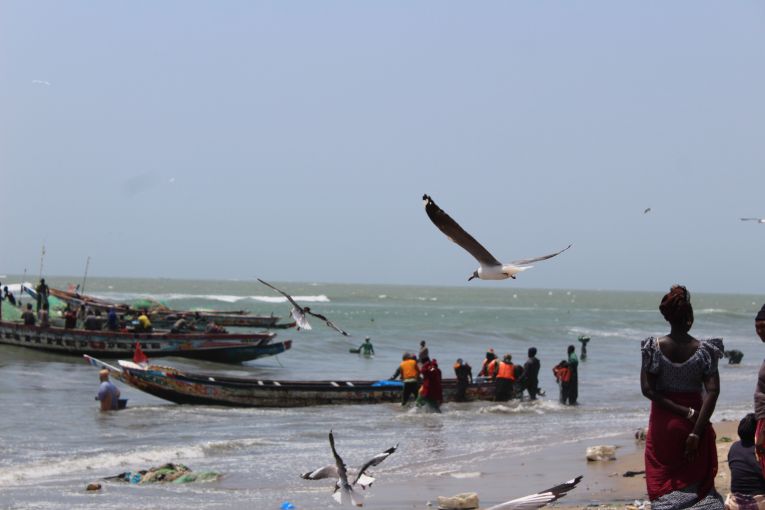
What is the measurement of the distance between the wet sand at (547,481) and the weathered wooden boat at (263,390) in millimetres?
7756

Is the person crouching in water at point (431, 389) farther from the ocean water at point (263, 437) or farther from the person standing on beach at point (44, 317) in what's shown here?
the person standing on beach at point (44, 317)

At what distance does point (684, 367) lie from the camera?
5262mm

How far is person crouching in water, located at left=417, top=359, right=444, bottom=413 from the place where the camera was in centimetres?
2078

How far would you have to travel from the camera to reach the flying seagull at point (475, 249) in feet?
18.0

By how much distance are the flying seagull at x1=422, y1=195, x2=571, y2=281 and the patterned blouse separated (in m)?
0.75

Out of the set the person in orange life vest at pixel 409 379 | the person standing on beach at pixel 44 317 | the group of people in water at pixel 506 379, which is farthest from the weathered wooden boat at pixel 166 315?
the group of people in water at pixel 506 379

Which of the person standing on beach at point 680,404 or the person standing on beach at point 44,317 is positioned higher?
the person standing on beach at point 680,404

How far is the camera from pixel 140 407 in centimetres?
2192

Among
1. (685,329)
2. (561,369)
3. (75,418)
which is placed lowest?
(75,418)

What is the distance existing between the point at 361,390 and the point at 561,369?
177 inches

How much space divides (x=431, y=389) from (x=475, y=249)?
15375 mm

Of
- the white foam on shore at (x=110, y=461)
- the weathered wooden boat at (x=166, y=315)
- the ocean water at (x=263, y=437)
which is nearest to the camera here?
the ocean water at (x=263, y=437)

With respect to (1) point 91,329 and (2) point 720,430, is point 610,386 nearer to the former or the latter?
(2) point 720,430

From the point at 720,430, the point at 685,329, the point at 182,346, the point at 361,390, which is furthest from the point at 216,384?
the point at 685,329
